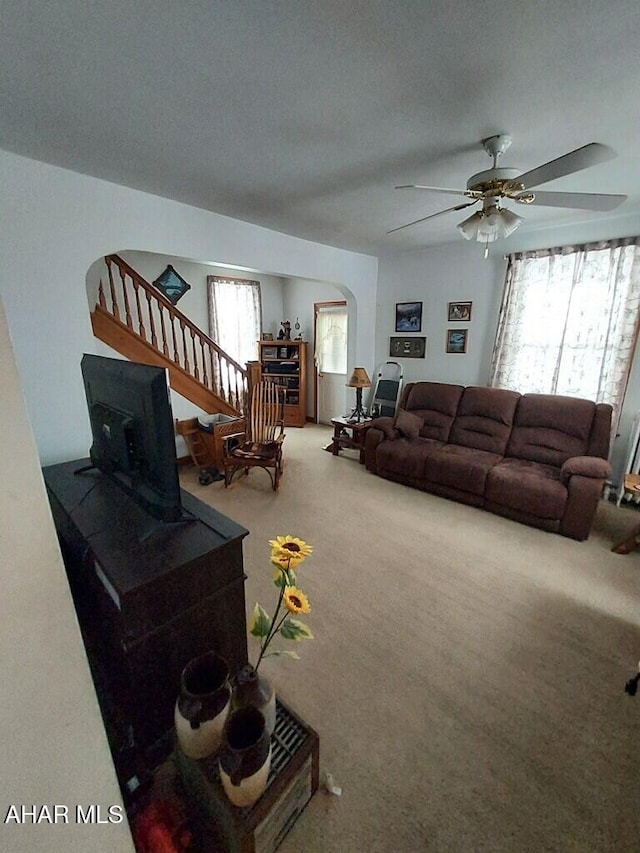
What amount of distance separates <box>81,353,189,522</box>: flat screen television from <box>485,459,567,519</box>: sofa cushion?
2.49 m

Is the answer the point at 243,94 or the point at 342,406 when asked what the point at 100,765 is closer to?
the point at 243,94

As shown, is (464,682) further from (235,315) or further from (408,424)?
(235,315)

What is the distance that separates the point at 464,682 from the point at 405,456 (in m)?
2.05

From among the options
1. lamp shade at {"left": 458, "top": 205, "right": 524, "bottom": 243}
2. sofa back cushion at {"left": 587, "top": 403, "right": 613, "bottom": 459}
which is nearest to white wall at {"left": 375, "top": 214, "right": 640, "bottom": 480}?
sofa back cushion at {"left": 587, "top": 403, "right": 613, "bottom": 459}

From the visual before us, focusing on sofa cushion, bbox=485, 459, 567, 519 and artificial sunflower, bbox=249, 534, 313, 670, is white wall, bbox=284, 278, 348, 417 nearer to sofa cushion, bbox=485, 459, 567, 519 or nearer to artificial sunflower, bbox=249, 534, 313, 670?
sofa cushion, bbox=485, 459, 567, 519

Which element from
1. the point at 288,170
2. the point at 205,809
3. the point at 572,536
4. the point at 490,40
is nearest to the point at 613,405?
the point at 572,536

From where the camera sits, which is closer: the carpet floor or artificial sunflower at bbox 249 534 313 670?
artificial sunflower at bbox 249 534 313 670

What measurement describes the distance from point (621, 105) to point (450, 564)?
8.00ft

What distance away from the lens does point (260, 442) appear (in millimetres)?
3611

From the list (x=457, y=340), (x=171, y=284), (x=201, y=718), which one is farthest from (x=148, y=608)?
(x=171, y=284)

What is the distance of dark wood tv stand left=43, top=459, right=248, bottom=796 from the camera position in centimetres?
104

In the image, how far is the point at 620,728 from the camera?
53.4 inches

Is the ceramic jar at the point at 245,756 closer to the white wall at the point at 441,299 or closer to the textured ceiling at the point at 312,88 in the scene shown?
the textured ceiling at the point at 312,88

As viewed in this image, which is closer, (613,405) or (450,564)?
(450,564)
